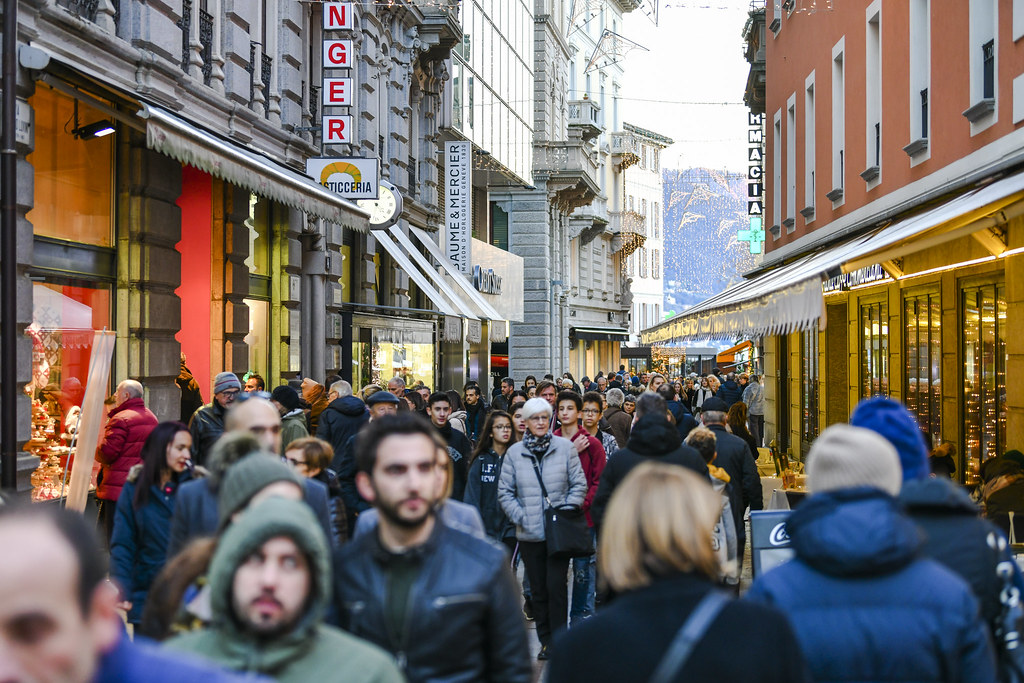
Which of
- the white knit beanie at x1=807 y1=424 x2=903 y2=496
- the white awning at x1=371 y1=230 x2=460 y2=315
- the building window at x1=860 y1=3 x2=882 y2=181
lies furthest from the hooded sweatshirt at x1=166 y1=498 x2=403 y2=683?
the white awning at x1=371 y1=230 x2=460 y2=315

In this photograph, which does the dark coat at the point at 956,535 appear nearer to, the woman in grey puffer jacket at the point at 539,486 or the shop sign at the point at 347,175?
the woman in grey puffer jacket at the point at 539,486

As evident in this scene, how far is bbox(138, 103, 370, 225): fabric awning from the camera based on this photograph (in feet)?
35.0

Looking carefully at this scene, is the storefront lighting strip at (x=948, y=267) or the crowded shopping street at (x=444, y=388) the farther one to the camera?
the storefront lighting strip at (x=948, y=267)

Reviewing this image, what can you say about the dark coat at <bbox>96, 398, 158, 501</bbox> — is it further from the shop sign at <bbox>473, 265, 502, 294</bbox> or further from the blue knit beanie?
the shop sign at <bbox>473, 265, 502, 294</bbox>

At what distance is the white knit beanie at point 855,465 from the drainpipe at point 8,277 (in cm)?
805

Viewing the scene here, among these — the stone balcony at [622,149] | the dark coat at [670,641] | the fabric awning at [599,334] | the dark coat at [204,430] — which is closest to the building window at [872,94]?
the dark coat at [204,430]

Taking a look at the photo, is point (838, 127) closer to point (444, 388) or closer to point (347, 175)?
point (347, 175)

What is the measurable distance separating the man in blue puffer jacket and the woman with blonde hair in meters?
0.37

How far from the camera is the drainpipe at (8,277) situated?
32.2ft

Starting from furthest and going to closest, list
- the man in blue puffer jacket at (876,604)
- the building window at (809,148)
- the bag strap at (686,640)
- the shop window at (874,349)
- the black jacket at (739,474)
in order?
1. the building window at (809,148)
2. the shop window at (874,349)
3. the black jacket at (739,474)
4. the man in blue puffer jacket at (876,604)
5. the bag strap at (686,640)

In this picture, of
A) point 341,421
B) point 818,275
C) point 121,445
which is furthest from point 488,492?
point 818,275

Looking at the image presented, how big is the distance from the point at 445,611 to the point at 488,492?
5.89m

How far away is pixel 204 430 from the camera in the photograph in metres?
9.61

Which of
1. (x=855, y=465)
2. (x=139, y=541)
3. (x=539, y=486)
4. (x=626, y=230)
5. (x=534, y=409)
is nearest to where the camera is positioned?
(x=855, y=465)
